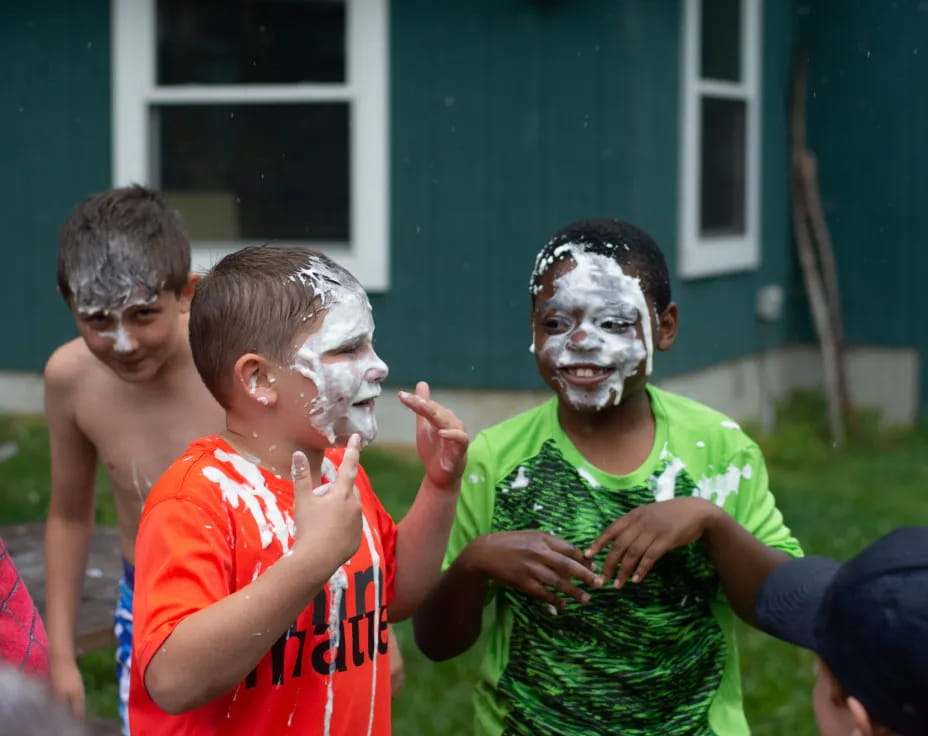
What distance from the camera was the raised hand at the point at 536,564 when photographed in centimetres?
241

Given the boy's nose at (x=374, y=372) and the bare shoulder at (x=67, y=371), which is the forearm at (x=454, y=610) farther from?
the bare shoulder at (x=67, y=371)

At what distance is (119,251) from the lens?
2941 millimetres

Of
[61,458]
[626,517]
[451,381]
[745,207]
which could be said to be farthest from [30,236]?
[626,517]

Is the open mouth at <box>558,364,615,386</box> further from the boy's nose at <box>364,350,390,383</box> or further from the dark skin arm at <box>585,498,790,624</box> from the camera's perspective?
the boy's nose at <box>364,350,390,383</box>

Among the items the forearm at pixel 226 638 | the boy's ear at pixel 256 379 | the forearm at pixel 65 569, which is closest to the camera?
the forearm at pixel 226 638

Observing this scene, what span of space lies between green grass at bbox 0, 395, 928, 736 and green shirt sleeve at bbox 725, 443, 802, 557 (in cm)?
184

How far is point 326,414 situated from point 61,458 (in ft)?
4.13

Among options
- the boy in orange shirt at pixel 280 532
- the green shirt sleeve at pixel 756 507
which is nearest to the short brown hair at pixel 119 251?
the boy in orange shirt at pixel 280 532

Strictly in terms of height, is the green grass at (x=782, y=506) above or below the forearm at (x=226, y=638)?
below

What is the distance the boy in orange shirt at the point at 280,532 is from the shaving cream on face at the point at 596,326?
44 cm

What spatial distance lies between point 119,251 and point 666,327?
1235 mm

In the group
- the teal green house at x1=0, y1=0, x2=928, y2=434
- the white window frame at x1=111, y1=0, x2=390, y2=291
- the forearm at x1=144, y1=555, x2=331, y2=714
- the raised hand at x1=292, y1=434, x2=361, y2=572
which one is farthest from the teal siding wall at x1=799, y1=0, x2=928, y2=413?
the forearm at x1=144, y1=555, x2=331, y2=714

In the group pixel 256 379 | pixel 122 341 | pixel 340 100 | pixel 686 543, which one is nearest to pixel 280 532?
pixel 256 379

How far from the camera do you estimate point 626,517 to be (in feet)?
8.05
